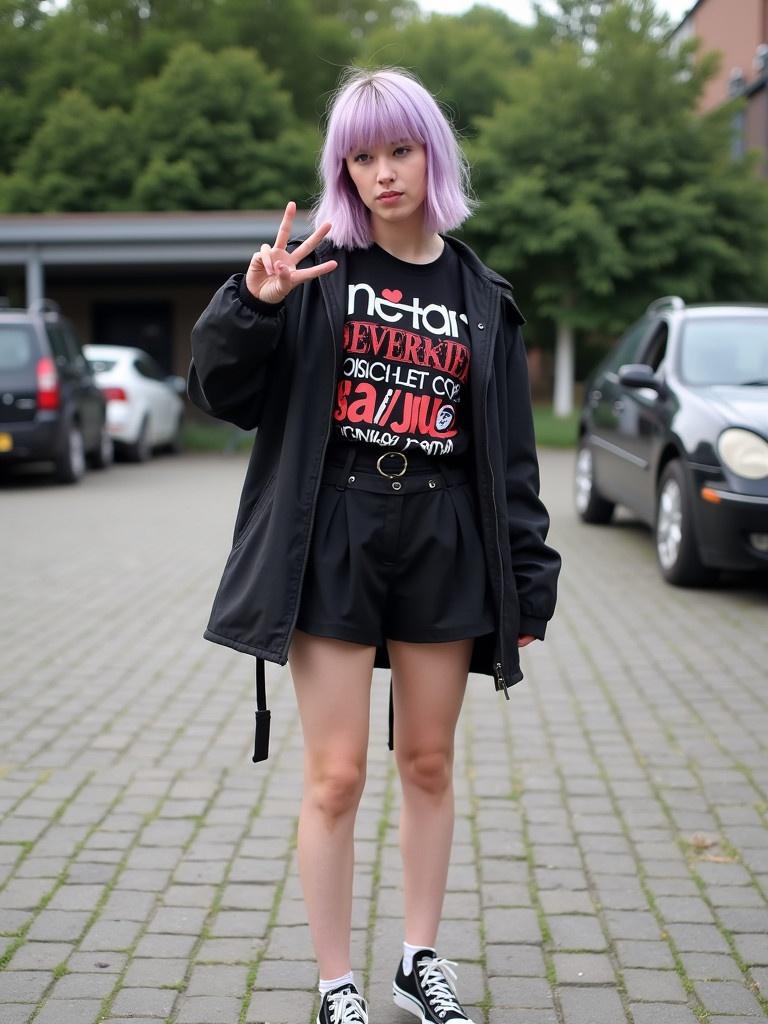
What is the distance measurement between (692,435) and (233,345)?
230 inches

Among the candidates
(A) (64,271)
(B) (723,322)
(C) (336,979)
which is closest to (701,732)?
(C) (336,979)

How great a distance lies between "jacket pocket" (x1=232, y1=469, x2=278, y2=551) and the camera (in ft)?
8.78

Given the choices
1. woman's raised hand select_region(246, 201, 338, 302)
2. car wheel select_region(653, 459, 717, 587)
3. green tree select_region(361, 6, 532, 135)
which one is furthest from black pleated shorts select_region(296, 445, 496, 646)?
green tree select_region(361, 6, 532, 135)

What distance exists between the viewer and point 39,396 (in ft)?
47.3

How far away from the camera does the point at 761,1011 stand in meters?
2.83

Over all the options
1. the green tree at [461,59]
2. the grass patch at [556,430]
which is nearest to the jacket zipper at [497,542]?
the grass patch at [556,430]

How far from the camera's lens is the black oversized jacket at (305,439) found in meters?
2.52

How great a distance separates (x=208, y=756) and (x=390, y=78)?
283cm

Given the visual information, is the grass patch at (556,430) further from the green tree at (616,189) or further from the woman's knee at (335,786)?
the woman's knee at (335,786)

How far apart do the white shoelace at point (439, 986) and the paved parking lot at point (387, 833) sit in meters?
0.10

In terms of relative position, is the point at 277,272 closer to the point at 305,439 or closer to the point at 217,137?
the point at 305,439

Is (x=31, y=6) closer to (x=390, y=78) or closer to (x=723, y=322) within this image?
(x=723, y=322)

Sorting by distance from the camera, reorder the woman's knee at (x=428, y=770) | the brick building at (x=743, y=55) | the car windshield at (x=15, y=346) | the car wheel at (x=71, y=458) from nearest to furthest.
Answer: the woman's knee at (x=428, y=770) < the car windshield at (x=15, y=346) < the car wheel at (x=71, y=458) < the brick building at (x=743, y=55)

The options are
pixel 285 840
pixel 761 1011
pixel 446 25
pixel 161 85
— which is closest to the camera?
pixel 761 1011
